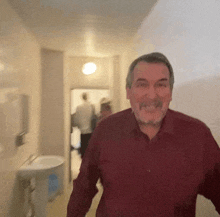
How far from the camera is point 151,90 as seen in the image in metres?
0.53

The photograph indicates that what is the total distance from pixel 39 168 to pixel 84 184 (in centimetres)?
92

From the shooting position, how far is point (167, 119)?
60 cm

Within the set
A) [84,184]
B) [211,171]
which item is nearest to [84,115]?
[84,184]

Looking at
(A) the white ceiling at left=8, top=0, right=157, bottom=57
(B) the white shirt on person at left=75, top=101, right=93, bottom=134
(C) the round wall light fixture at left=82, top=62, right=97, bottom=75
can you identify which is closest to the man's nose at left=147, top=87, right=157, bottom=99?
(B) the white shirt on person at left=75, top=101, right=93, bottom=134

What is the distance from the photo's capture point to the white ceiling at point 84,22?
1189 millimetres

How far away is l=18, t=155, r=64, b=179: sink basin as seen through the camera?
137 cm

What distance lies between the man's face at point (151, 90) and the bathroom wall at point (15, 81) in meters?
0.84

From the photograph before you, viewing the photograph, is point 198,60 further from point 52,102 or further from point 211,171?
point 52,102

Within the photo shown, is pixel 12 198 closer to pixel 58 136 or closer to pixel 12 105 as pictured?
pixel 12 105

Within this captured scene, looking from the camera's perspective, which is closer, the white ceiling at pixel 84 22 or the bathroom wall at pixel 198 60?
the bathroom wall at pixel 198 60

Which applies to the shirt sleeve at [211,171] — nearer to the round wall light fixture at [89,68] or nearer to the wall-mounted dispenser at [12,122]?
the wall-mounted dispenser at [12,122]

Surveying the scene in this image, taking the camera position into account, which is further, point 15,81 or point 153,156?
point 15,81

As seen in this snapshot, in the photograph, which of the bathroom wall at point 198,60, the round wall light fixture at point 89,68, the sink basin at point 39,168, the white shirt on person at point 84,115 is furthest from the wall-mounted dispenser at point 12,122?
the bathroom wall at point 198,60

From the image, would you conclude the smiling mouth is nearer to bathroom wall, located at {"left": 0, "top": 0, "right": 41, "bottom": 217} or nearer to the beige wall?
bathroom wall, located at {"left": 0, "top": 0, "right": 41, "bottom": 217}
